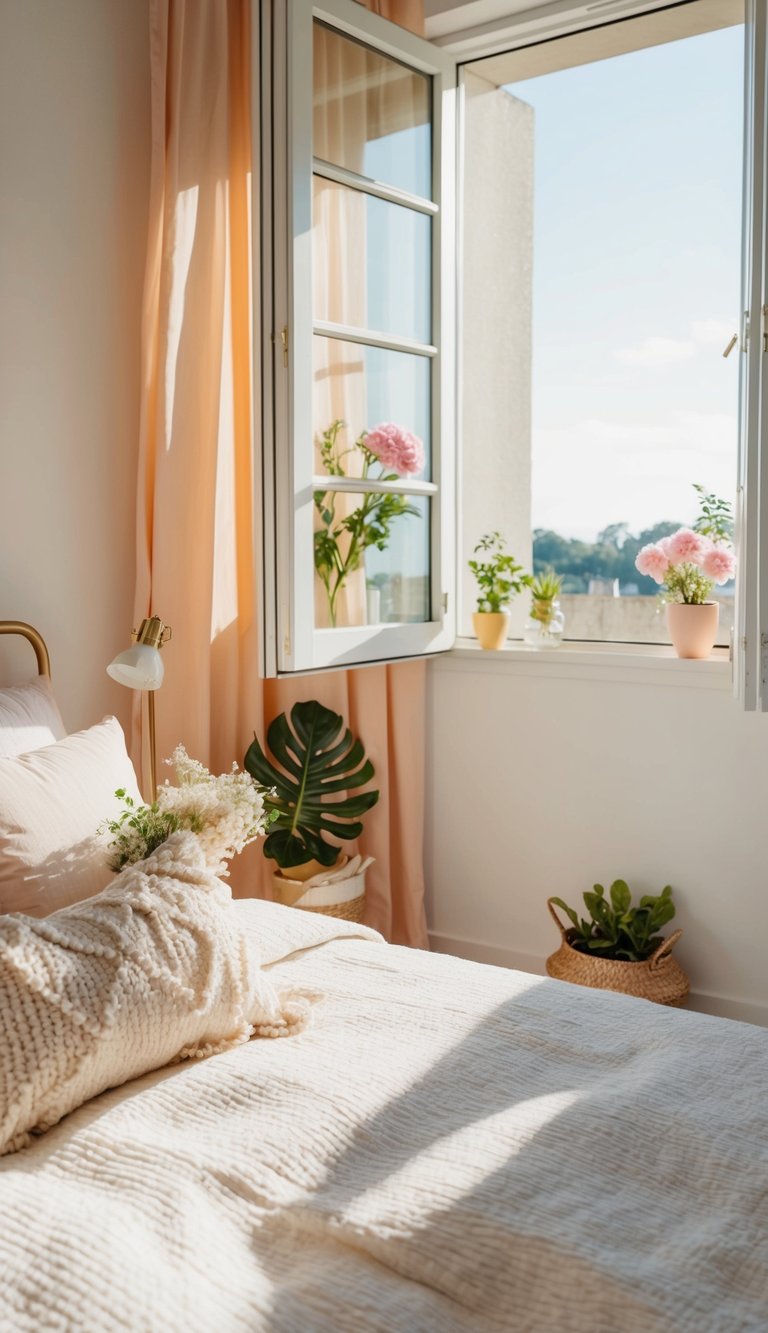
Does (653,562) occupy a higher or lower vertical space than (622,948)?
higher

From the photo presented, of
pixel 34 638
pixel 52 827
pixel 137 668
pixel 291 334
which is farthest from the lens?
pixel 291 334

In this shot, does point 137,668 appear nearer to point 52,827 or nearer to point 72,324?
point 52,827

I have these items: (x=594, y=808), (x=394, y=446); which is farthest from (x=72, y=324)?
(x=594, y=808)

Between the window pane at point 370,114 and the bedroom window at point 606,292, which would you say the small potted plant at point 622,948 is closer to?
the bedroom window at point 606,292

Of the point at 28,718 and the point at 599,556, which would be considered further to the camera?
the point at 599,556

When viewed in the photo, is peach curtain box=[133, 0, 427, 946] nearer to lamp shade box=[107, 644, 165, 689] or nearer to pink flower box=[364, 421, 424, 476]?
pink flower box=[364, 421, 424, 476]

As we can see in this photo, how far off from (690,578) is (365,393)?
930 mm

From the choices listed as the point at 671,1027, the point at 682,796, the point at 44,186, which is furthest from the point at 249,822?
the point at 44,186

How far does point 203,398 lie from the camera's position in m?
2.86

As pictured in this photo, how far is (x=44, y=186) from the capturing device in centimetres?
262

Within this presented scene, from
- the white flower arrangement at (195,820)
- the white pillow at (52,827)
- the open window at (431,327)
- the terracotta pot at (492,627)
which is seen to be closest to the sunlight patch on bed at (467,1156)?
the white flower arrangement at (195,820)

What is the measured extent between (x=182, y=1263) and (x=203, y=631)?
190 cm

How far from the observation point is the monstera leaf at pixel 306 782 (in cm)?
292

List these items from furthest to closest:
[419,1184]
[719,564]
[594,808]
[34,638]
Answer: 1. [594,808]
2. [719,564]
3. [34,638]
4. [419,1184]
